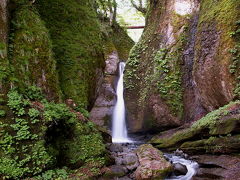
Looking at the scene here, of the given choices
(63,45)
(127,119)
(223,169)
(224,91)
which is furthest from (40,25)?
(127,119)

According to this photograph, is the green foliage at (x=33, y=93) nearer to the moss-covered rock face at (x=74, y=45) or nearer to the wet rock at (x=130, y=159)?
the moss-covered rock face at (x=74, y=45)

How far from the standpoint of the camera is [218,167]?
5727 millimetres

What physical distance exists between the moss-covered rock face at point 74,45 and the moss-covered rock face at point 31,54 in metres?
0.82

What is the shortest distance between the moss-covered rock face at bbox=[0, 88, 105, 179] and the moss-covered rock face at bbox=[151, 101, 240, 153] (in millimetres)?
3509

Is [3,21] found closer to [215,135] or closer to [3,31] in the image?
[3,31]

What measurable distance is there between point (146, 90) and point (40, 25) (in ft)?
24.0

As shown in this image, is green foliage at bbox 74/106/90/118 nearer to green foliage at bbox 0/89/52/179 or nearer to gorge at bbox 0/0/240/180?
gorge at bbox 0/0/240/180

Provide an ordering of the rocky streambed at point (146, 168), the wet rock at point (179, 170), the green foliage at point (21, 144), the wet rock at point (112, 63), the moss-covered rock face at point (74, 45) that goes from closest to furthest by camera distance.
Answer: the green foliage at point (21, 144) < the rocky streambed at point (146, 168) < the wet rock at point (179, 170) < the moss-covered rock face at point (74, 45) < the wet rock at point (112, 63)

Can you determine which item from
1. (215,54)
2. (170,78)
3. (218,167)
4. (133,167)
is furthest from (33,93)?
(170,78)

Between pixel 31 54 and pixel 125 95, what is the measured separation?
8.43m

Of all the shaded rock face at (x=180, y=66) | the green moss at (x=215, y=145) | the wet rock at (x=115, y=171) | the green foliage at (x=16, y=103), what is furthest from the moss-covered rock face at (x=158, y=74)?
the green foliage at (x=16, y=103)

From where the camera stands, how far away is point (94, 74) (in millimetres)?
8211

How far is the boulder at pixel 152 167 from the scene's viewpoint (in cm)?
547

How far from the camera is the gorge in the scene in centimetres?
472
